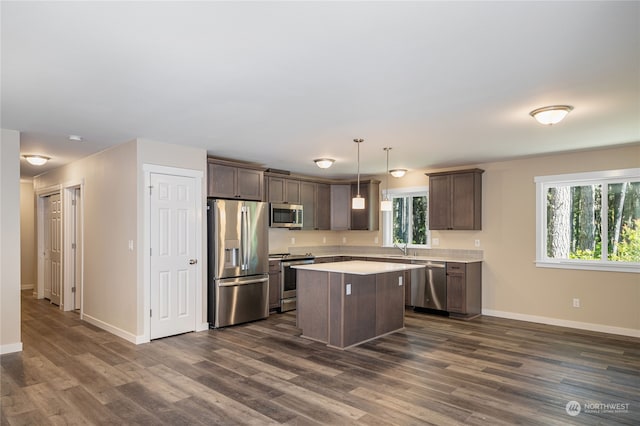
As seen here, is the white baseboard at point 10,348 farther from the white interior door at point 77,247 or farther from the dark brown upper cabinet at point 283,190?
the dark brown upper cabinet at point 283,190

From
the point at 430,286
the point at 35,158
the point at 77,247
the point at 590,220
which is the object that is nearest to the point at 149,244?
the point at 77,247

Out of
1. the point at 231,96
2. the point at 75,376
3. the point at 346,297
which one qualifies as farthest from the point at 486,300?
the point at 75,376

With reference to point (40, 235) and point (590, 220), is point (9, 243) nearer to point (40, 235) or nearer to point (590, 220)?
point (40, 235)

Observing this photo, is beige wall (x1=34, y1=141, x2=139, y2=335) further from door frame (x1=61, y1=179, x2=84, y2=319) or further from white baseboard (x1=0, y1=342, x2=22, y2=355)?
white baseboard (x1=0, y1=342, x2=22, y2=355)

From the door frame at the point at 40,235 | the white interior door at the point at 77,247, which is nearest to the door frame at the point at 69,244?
the white interior door at the point at 77,247

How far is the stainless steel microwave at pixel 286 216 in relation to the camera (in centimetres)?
706

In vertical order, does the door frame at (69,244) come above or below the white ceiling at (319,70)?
below

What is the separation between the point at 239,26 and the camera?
218 cm

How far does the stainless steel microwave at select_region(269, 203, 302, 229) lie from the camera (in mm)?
7062

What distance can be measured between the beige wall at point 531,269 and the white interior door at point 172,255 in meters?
4.34

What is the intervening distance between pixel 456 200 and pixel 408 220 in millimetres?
1248

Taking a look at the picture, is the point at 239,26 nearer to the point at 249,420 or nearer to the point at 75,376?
the point at 249,420

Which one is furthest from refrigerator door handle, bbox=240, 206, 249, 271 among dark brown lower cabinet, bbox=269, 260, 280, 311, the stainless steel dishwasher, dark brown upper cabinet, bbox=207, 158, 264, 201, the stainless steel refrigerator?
the stainless steel dishwasher

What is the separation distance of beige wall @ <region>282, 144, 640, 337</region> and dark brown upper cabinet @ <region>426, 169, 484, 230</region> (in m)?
0.19
